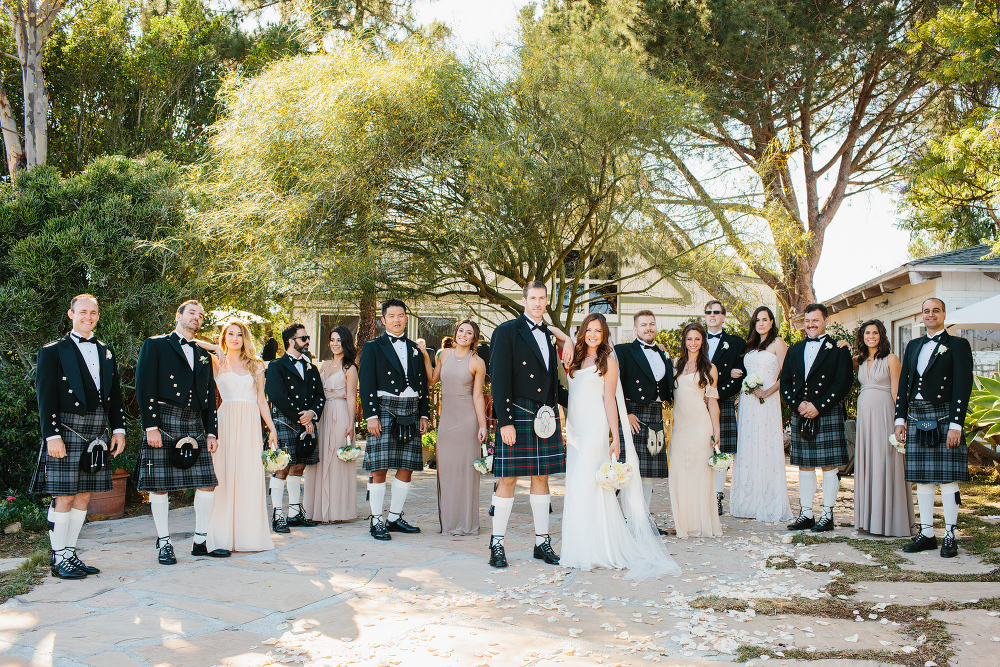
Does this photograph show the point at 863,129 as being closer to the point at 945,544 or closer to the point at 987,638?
the point at 945,544

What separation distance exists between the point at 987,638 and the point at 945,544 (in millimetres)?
1995

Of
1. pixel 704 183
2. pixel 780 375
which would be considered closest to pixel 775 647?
pixel 780 375

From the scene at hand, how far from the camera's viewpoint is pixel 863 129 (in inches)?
574

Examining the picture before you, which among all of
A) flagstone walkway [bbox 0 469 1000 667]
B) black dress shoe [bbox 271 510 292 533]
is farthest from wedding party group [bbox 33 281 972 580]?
flagstone walkway [bbox 0 469 1000 667]

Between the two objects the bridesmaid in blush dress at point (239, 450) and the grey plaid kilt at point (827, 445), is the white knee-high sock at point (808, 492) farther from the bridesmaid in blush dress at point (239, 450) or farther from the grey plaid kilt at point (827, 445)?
the bridesmaid in blush dress at point (239, 450)

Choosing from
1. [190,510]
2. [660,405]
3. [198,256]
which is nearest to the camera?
[660,405]

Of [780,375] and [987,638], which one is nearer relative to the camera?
[987,638]

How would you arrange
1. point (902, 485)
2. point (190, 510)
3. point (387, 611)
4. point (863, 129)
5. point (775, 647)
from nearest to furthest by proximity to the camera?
point (775, 647) < point (387, 611) < point (902, 485) < point (190, 510) < point (863, 129)

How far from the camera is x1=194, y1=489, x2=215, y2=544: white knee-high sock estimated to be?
5.43 meters

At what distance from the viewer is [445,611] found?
410cm

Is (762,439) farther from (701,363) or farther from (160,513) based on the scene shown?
(160,513)

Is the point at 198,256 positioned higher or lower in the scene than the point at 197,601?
higher

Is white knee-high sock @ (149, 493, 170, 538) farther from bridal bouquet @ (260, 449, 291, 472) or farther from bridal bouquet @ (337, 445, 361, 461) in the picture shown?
bridal bouquet @ (337, 445, 361, 461)

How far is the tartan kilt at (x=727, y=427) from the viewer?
7230 mm
